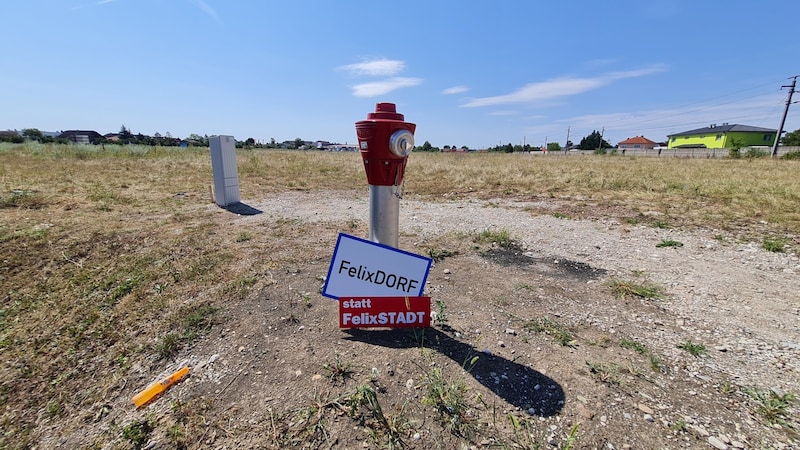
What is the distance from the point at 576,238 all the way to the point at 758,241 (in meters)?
2.66

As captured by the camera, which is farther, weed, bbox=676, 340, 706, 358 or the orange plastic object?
weed, bbox=676, 340, 706, 358

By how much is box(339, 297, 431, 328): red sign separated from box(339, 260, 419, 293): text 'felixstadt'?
0.11 m

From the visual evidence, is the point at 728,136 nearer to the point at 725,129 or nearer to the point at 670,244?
the point at 725,129

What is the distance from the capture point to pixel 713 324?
9.41ft

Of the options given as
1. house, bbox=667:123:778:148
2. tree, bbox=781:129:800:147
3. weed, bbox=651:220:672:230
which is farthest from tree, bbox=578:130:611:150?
weed, bbox=651:220:672:230

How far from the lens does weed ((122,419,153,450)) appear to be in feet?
5.87

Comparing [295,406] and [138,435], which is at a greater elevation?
[295,406]

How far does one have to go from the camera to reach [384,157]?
2.23m

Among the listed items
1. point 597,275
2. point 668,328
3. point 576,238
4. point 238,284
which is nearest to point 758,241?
point 576,238

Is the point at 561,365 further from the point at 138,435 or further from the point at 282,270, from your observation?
the point at 282,270

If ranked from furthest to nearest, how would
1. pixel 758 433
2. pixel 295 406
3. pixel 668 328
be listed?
pixel 668 328 → pixel 295 406 → pixel 758 433

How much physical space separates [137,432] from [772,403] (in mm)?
3546

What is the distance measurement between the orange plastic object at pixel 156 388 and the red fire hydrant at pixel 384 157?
1.59m

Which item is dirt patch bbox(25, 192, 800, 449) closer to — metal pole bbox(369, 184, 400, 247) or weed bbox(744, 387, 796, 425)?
weed bbox(744, 387, 796, 425)
